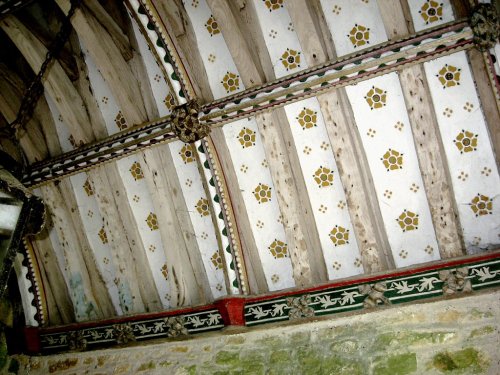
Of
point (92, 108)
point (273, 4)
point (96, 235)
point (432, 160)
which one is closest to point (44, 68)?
point (92, 108)

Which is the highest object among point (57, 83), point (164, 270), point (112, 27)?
point (112, 27)

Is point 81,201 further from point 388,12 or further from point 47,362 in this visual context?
point 388,12

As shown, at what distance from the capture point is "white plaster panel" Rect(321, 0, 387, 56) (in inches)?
146

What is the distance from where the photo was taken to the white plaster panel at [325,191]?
4074 millimetres

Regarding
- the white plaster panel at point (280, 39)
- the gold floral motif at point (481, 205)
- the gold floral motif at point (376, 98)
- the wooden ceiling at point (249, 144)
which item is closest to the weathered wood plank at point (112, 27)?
the wooden ceiling at point (249, 144)

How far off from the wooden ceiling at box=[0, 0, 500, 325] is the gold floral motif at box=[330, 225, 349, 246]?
0.05 ft

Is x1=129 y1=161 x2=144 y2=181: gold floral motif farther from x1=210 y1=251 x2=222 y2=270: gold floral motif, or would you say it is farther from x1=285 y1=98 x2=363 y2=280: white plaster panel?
x1=285 y1=98 x2=363 y2=280: white plaster panel

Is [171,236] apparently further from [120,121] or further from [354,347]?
[354,347]

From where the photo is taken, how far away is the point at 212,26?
13.5 ft

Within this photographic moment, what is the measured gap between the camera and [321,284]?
3.98 metres

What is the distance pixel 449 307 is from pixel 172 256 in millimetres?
2818

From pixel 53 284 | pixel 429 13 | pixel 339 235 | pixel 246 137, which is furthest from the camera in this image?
pixel 53 284

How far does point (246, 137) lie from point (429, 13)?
6.63 feet

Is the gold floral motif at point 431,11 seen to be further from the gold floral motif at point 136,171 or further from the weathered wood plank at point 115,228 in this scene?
the weathered wood plank at point 115,228
